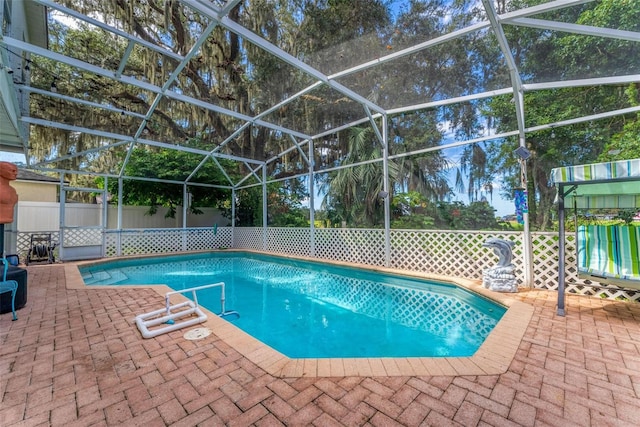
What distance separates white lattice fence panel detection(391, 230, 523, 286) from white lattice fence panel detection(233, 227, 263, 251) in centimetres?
588

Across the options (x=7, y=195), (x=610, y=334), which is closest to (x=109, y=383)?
(x=7, y=195)

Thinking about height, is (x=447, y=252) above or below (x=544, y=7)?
below

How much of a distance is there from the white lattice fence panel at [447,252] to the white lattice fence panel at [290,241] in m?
3.21

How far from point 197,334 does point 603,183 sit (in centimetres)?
503

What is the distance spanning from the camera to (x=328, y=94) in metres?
5.72

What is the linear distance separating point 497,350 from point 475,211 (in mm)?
6079

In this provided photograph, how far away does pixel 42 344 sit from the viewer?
8.30 feet

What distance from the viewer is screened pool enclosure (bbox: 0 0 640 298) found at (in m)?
3.73

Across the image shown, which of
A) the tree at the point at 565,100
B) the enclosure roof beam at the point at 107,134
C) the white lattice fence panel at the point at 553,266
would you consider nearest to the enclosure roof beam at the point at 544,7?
the tree at the point at 565,100

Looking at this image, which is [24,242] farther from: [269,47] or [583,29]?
[583,29]

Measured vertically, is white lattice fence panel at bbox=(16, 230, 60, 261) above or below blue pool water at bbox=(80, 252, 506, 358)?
above

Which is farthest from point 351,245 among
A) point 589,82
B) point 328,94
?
point 589,82

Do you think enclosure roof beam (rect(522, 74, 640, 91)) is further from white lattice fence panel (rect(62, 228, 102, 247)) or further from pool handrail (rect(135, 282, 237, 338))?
white lattice fence panel (rect(62, 228, 102, 247))

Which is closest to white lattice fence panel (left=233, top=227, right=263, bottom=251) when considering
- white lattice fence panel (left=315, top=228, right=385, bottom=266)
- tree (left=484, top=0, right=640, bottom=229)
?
white lattice fence panel (left=315, top=228, right=385, bottom=266)
